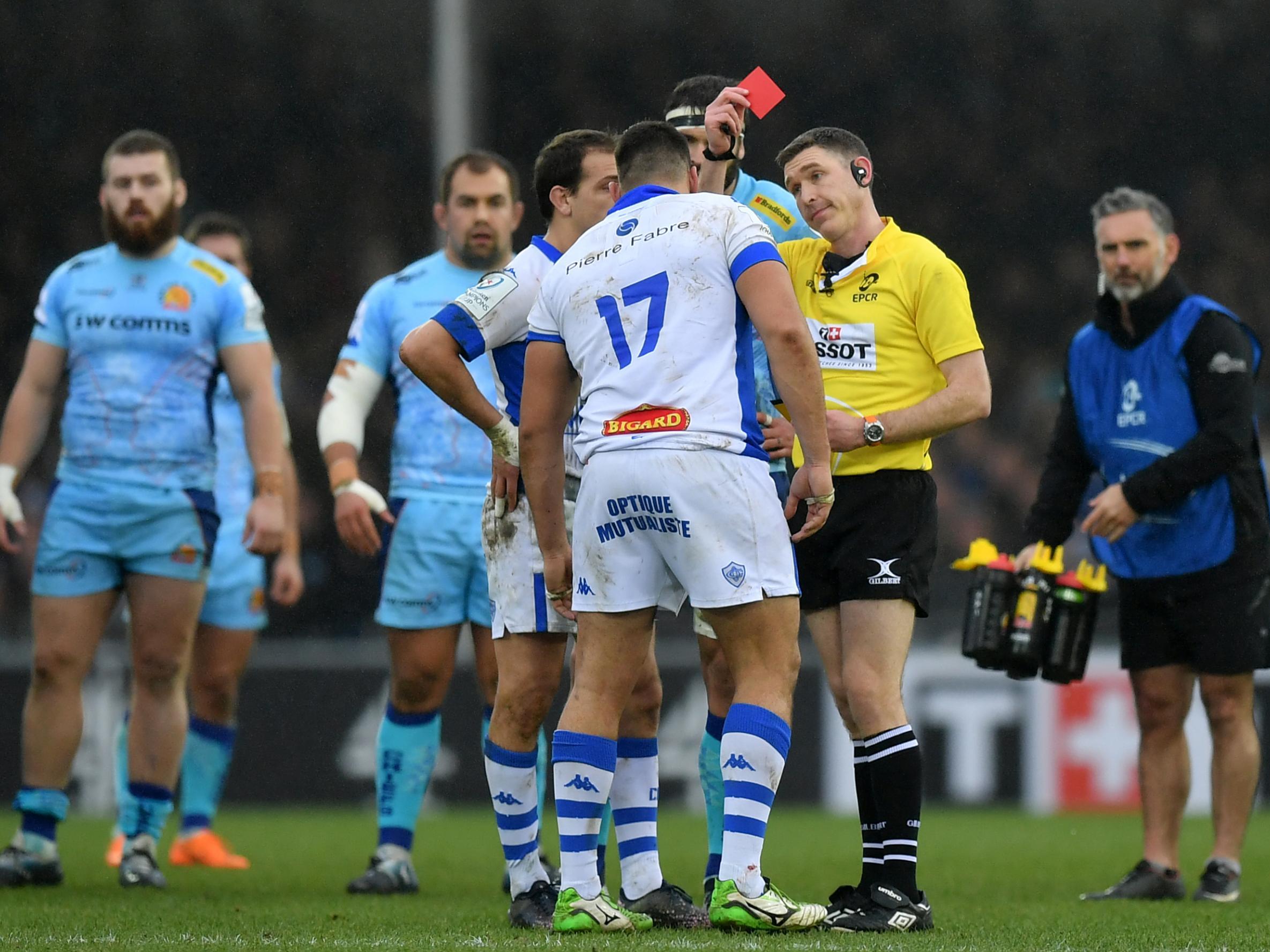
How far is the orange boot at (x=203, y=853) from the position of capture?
741cm

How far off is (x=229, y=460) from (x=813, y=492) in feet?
13.2

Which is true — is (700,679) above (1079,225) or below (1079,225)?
below

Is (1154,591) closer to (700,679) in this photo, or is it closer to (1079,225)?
(700,679)

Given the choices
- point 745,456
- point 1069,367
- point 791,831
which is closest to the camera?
point 745,456

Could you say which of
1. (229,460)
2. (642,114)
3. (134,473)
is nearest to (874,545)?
(134,473)

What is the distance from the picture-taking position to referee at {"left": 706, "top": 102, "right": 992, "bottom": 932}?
4.99 metres

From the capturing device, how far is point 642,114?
1761 centimetres

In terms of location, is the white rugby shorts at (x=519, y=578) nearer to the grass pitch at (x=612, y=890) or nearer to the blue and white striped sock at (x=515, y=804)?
the blue and white striped sock at (x=515, y=804)

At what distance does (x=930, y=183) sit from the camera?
1798 cm

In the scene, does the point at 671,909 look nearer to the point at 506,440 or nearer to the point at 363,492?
the point at 506,440

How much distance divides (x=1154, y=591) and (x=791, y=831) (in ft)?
10.2

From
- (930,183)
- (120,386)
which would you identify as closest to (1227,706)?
(120,386)

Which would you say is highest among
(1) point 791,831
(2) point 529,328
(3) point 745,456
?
(2) point 529,328

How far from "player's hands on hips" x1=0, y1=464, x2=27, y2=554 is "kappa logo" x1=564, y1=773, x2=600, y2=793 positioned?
97.2 inches
